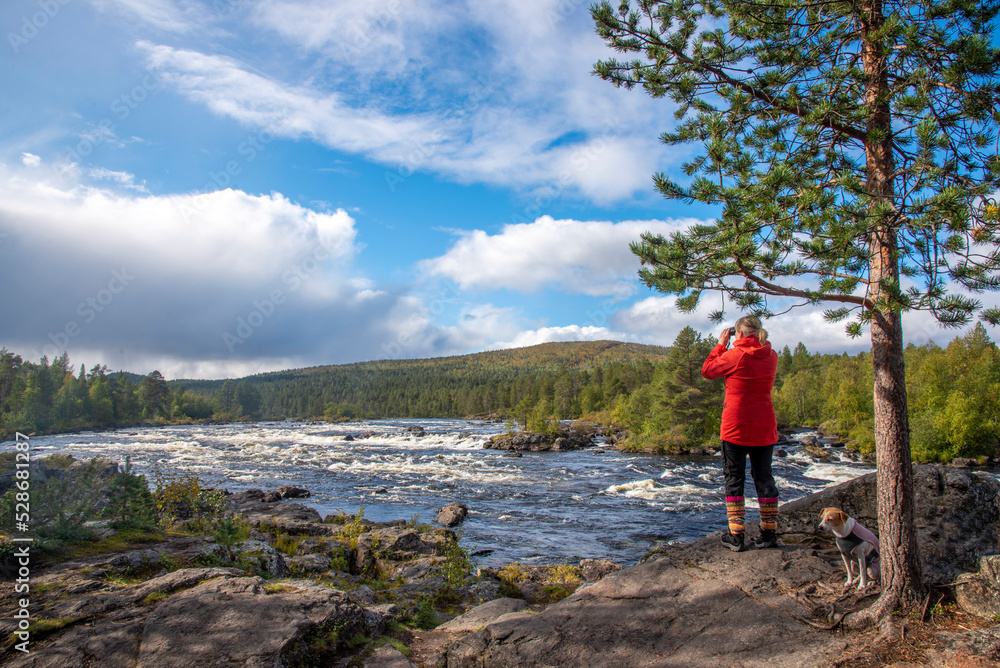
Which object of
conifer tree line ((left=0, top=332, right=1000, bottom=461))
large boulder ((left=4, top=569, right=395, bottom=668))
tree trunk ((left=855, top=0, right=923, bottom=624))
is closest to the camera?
large boulder ((left=4, top=569, right=395, bottom=668))

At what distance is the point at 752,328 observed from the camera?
19.8 feet

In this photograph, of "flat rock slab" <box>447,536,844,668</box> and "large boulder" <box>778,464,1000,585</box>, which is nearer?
"flat rock slab" <box>447,536,844,668</box>

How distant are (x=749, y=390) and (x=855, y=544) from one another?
6.11 ft

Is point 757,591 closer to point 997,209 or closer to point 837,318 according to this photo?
point 837,318

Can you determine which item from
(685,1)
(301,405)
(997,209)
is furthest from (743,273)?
(301,405)

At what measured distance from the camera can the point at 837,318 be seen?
498 centimetres

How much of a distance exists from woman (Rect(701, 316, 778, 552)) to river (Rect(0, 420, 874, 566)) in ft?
5.58

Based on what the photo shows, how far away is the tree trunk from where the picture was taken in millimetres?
4590

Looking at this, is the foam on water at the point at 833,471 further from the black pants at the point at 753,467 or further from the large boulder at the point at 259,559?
the large boulder at the point at 259,559

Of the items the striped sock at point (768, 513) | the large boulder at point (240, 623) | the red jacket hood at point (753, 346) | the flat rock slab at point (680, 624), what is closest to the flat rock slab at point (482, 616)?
the flat rock slab at point (680, 624)

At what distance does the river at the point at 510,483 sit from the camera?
15513 mm

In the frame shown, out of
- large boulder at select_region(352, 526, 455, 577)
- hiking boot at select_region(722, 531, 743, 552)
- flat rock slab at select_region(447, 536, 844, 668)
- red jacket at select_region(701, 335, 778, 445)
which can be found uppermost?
red jacket at select_region(701, 335, 778, 445)

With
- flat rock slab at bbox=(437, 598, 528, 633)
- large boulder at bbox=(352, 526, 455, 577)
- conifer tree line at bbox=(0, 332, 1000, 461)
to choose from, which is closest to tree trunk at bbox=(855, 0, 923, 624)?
flat rock slab at bbox=(437, 598, 528, 633)

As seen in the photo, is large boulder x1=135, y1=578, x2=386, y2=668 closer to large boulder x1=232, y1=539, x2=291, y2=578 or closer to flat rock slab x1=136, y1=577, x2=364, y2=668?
flat rock slab x1=136, y1=577, x2=364, y2=668
